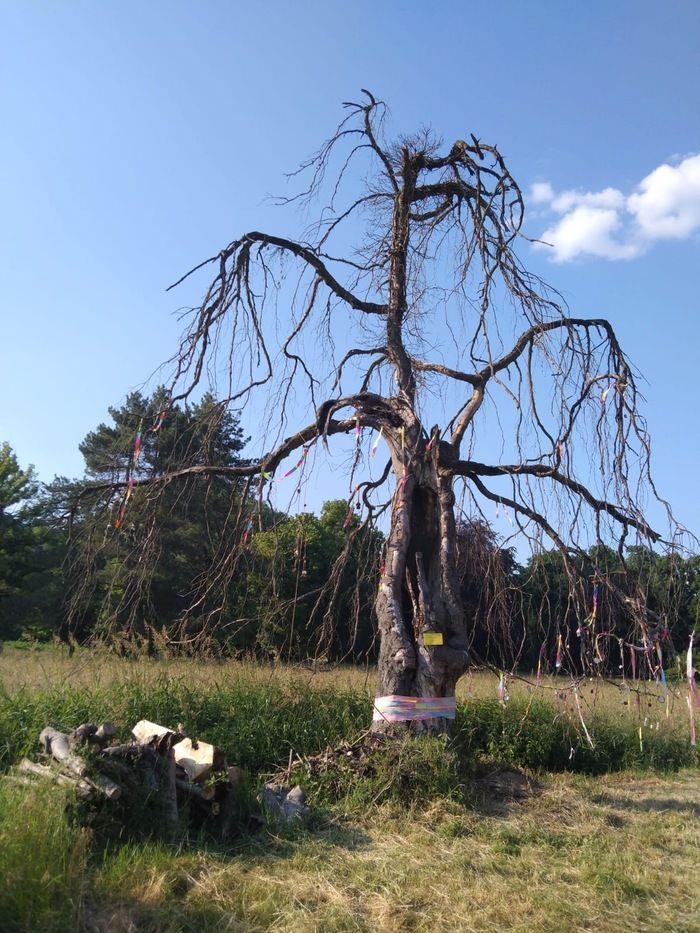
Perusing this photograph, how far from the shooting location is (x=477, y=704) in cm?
819

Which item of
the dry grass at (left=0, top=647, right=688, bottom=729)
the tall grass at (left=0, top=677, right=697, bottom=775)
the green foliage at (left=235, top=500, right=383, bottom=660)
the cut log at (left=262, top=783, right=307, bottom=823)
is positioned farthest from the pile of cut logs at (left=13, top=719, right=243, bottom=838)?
the dry grass at (left=0, top=647, right=688, bottom=729)

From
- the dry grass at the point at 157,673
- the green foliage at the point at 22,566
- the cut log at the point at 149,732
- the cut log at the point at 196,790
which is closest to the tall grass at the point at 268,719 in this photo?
the dry grass at the point at 157,673

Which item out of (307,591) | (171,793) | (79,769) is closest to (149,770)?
(171,793)

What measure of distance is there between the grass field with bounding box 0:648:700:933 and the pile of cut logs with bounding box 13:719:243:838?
0.56 feet

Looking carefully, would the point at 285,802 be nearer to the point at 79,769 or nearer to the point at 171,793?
the point at 171,793

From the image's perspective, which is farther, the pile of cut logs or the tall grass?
the tall grass

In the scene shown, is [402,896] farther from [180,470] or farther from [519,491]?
[180,470]

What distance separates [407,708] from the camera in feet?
19.6

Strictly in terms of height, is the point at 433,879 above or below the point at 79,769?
below

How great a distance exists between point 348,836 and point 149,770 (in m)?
1.33

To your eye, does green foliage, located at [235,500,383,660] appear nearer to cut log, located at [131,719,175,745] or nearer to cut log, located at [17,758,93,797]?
cut log, located at [131,719,175,745]

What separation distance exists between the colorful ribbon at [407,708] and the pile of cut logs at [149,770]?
1419 millimetres

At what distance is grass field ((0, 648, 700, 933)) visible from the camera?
3531 millimetres

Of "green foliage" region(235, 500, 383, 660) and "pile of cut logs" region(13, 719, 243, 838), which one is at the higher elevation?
"green foliage" region(235, 500, 383, 660)
